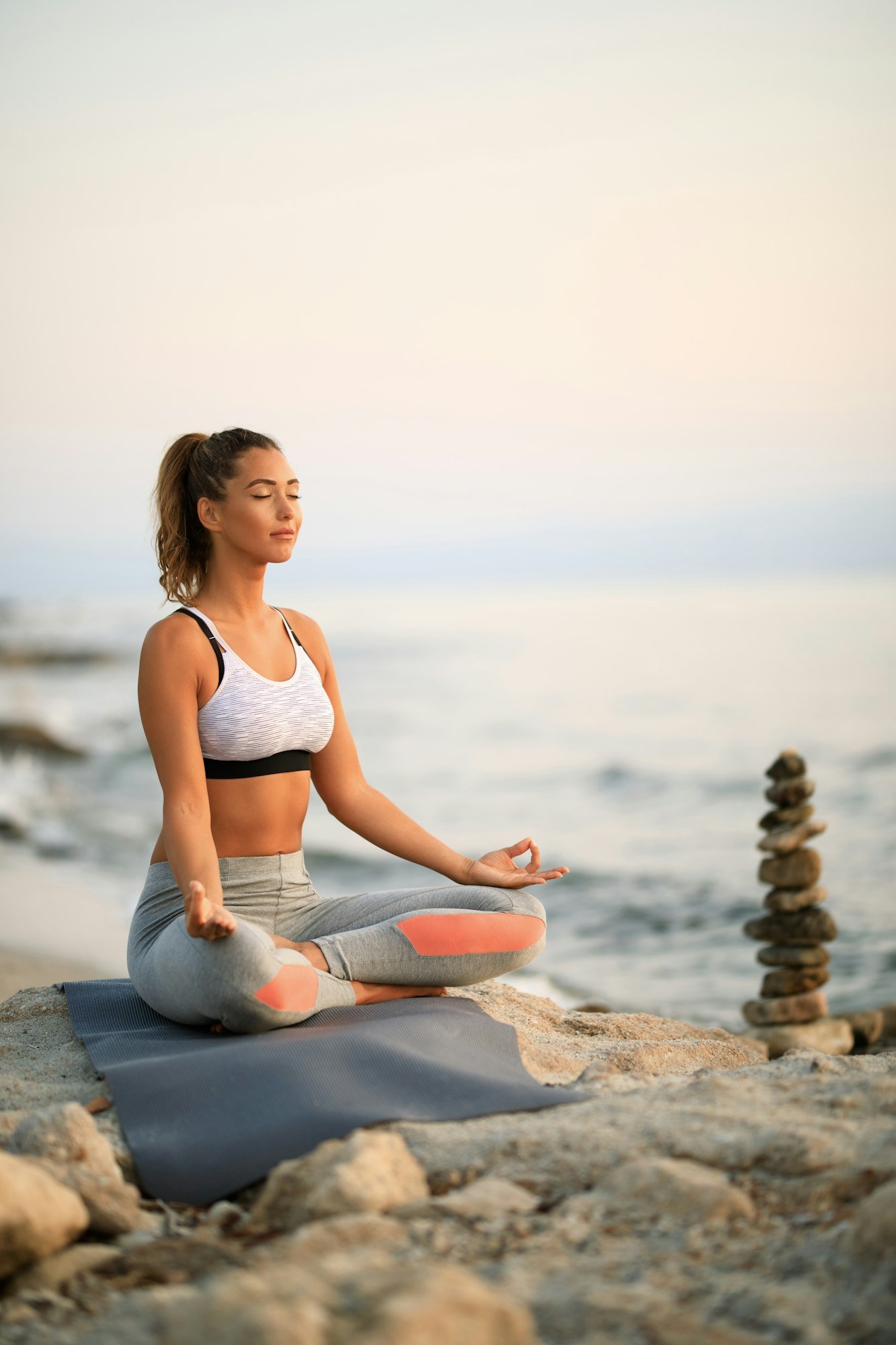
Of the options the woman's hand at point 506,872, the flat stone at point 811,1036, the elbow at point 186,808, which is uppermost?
the elbow at point 186,808

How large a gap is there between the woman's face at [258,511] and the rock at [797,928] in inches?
135

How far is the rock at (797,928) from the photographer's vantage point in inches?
227

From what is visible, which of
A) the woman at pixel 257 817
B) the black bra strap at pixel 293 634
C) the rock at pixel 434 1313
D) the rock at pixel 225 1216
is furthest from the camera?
the black bra strap at pixel 293 634

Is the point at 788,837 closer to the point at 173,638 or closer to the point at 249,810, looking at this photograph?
the point at 249,810

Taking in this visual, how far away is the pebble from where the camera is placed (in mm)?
5793

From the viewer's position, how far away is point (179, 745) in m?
3.31

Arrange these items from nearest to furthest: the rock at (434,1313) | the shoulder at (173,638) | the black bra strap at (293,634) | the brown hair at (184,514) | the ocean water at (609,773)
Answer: the rock at (434,1313), the shoulder at (173,638), the brown hair at (184,514), the black bra strap at (293,634), the ocean water at (609,773)

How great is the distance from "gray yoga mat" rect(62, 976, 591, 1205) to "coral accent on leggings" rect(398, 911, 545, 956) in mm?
205

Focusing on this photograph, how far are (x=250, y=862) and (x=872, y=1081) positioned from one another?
189 centimetres

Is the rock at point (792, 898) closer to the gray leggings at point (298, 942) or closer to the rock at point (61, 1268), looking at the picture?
the gray leggings at point (298, 942)

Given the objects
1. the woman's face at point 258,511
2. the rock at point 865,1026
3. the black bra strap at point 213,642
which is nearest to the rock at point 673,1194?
the black bra strap at point 213,642

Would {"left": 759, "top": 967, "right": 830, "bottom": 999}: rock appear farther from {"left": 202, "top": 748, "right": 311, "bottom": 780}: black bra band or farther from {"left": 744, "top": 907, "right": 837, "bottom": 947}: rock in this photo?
{"left": 202, "top": 748, "right": 311, "bottom": 780}: black bra band

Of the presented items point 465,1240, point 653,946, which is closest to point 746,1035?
point 653,946

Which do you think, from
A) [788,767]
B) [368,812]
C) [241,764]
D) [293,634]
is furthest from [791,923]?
[241,764]
